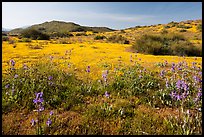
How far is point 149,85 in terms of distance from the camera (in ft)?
19.2

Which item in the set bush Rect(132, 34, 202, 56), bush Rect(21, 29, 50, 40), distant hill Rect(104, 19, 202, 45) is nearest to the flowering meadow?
bush Rect(132, 34, 202, 56)

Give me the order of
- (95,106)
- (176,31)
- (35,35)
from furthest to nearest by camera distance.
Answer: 1. (176,31)
2. (35,35)
3. (95,106)

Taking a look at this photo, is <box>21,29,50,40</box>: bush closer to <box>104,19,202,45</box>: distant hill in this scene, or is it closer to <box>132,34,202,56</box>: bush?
<box>104,19,202,45</box>: distant hill

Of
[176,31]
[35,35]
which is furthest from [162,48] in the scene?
[176,31]

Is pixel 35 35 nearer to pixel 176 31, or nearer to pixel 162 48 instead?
pixel 162 48

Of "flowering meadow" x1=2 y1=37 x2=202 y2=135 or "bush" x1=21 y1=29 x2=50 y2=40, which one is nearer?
"flowering meadow" x1=2 y1=37 x2=202 y2=135

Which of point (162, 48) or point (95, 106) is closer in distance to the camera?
point (95, 106)

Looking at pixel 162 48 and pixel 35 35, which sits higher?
pixel 35 35

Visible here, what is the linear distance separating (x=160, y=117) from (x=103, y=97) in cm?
139

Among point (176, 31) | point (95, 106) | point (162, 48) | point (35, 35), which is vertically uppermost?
point (176, 31)

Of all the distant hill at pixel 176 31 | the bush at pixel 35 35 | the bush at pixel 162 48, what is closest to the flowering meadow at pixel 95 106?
the bush at pixel 162 48

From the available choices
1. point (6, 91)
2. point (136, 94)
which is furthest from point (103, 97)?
point (6, 91)

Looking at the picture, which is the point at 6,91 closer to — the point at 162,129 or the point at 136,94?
the point at 136,94

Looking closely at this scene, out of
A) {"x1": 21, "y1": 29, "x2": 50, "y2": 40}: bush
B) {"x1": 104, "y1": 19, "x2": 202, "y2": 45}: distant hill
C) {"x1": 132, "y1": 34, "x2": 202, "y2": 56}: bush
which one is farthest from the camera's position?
{"x1": 104, "y1": 19, "x2": 202, "y2": 45}: distant hill
